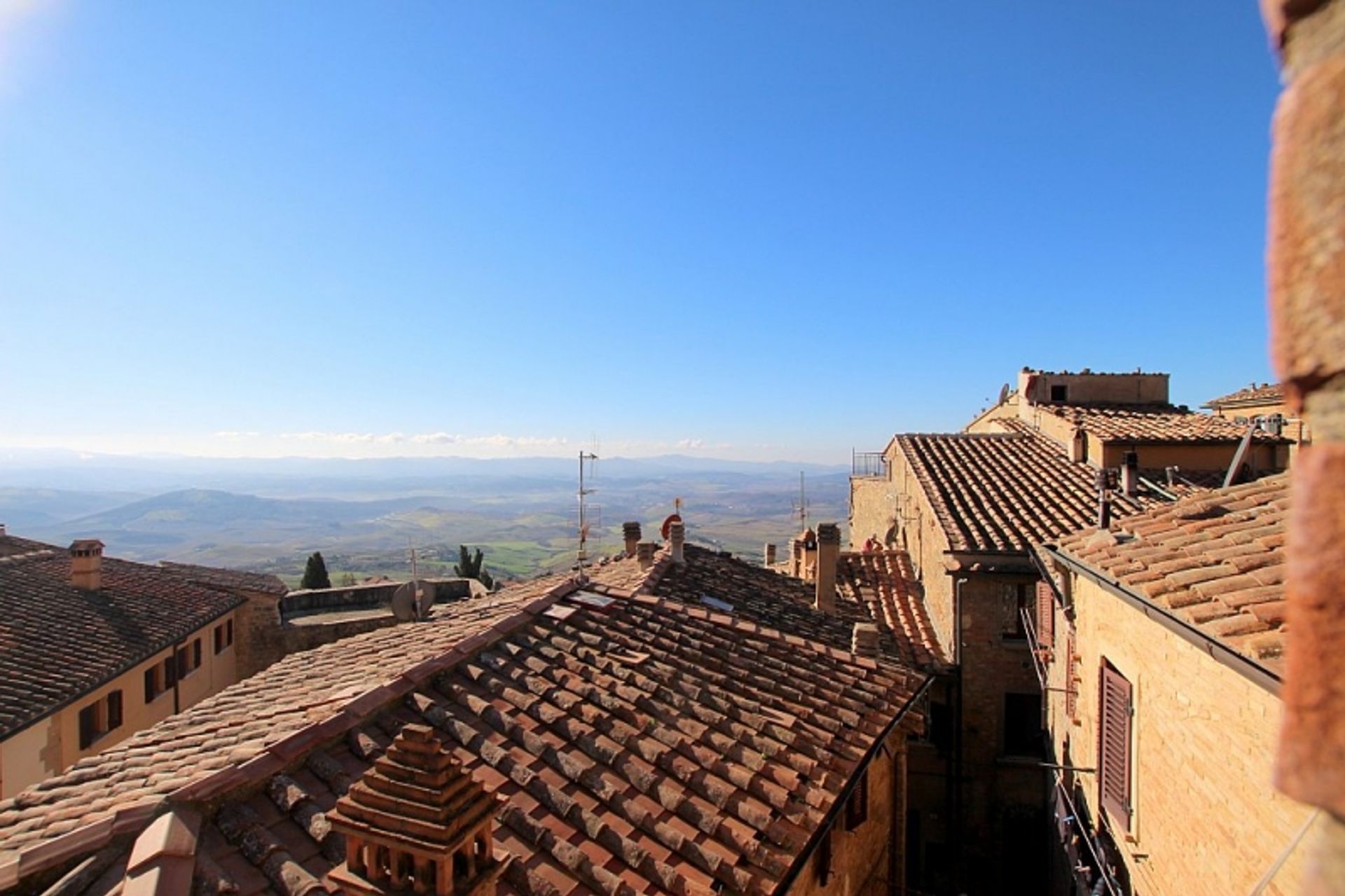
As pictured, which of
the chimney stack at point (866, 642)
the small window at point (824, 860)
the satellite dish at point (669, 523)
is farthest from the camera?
the satellite dish at point (669, 523)

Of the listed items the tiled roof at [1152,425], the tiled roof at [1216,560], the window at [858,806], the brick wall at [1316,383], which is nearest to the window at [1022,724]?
the tiled roof at [1216,560]

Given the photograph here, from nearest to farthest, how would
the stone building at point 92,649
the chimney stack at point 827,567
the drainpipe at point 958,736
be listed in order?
the stone building at point 92,649, the drainpipe at point 958,736, the chimney stack at point 827,567

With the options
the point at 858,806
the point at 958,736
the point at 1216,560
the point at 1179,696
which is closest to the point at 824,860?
the point at 858,806

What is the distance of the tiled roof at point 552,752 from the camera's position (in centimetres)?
478

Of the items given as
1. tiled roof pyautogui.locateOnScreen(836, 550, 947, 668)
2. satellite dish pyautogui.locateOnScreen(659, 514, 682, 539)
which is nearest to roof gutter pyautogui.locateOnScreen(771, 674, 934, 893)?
tiled roof pyautogui.locateOnScreen(836, 550, 947, 668)

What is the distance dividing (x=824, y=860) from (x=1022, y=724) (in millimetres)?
9326

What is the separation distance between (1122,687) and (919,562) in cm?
946

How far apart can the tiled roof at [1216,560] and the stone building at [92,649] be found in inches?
665

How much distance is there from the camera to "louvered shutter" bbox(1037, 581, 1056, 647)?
11.6 m

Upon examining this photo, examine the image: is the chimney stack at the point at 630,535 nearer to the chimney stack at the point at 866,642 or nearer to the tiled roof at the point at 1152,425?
the chimney stack at the point at 866,642

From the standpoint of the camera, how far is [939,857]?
45.7 ft

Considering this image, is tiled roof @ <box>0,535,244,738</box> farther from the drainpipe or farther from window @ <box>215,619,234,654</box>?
the drainpipe

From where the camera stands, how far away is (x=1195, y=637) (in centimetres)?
553

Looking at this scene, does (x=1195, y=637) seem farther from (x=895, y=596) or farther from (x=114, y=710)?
(x=114, y=710)
